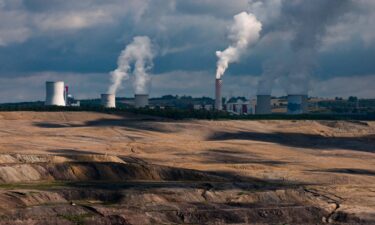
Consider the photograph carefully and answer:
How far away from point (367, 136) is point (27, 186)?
10740 centimetres

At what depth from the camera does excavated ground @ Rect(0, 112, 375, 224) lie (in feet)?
245

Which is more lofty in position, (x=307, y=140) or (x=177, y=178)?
(x=307, y=140)

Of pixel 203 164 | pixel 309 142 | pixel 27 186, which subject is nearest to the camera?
pixel 27 186

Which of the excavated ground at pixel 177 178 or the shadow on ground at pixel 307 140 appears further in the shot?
the shadow on ground at pixel 307 140

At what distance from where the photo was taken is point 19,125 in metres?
171

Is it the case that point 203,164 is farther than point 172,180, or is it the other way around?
point 203,164

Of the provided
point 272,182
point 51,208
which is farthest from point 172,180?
point 51,208

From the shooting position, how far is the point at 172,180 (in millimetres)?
96688

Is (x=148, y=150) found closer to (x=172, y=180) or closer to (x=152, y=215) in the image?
(x=172, y=180)

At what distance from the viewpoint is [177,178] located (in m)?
98.2

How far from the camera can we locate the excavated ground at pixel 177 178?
74.6 metres

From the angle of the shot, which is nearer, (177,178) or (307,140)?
(177,178)

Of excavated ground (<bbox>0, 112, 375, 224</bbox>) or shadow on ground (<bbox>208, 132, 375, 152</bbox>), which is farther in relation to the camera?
shadow on ground (<bbox>208, 132, 375, 152</bbox>)

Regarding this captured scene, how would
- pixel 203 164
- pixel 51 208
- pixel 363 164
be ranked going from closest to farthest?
pixel 51 208 < pixel 203 164 < pixel 363 164
